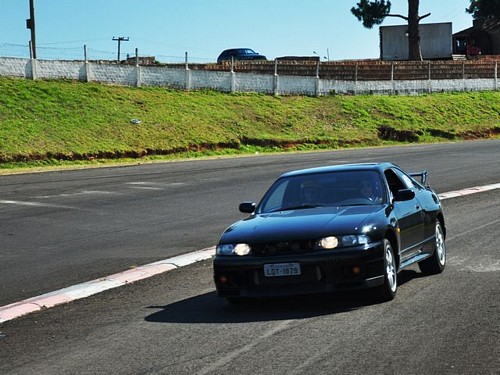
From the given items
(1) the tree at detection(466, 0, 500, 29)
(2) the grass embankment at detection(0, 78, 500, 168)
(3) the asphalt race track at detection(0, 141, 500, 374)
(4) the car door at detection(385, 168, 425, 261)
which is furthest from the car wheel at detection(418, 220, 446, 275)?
(1) the tree at detection(466, 0, 500, 29)

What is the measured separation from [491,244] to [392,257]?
4.47 metres

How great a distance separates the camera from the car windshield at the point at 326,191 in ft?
36.0

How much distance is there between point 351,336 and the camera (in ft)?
27.8

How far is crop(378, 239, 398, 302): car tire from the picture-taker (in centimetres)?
996

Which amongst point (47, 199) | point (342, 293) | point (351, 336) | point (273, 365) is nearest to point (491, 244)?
point (342, 293)

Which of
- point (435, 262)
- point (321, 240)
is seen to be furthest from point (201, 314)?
point (435, 262)

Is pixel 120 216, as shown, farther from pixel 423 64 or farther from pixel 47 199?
pixel 423 64

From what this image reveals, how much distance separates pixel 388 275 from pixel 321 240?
80 centimetres

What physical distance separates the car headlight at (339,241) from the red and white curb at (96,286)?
3008mm

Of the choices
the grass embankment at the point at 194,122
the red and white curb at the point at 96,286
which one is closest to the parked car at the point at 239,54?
the grass embankment at the point at 194,122

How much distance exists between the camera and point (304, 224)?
998cm

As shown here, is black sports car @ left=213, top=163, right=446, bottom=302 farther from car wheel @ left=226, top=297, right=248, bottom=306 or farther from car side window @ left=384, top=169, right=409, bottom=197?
car side window @ left=384, top=169, right=409, bottom=197

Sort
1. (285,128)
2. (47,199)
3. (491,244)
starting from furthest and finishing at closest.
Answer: (285,128) → (47,199) → (491,244)

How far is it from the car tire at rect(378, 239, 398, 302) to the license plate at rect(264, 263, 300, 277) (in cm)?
88
